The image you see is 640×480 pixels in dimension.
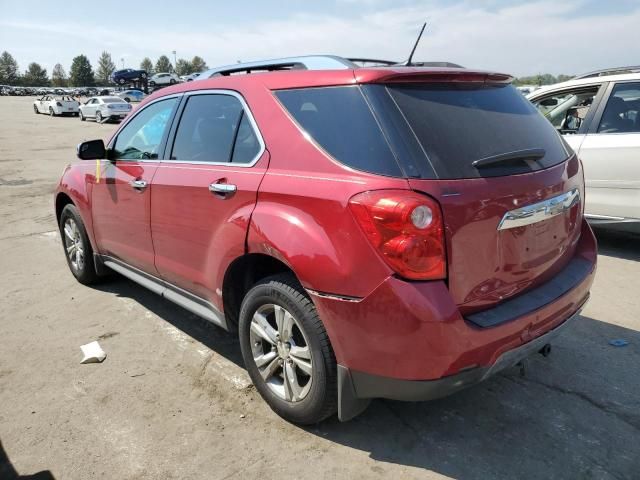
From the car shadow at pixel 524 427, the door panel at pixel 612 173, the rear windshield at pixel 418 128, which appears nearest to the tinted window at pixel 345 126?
the rear windshield at pixel 418 128

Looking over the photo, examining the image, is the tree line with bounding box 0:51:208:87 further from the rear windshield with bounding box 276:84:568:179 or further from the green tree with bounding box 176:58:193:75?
the rear windshield with bounding box 276:84:568:179

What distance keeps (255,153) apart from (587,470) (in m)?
2.22

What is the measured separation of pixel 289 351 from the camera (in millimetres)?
2646

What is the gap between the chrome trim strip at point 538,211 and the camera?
232 cm

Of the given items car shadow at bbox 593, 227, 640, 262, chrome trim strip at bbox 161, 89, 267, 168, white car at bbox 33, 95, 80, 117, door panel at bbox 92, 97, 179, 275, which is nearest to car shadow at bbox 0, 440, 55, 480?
door panel at bbox 92, 97, 179, 275

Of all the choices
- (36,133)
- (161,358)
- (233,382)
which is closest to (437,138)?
(233,382)

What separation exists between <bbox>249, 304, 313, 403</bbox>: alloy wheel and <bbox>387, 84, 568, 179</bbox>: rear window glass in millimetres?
1049

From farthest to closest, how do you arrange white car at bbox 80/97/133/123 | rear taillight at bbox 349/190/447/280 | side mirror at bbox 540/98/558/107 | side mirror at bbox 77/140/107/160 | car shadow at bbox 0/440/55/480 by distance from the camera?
white car at bbox 80/97/133/123
side mirror at bbox 540/98/558/107
side mirror at bbox 77/140/107/160
car shadow at bbox 0/440/55/480
rear taillight at bbox 349/190/447/280

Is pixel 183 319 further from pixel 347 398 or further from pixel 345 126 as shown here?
pixel 345 126

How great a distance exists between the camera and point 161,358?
11.6 ft

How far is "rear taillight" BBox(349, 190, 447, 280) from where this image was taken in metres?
2.09

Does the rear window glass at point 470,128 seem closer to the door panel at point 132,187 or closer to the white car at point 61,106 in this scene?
the door panel at point 132,187

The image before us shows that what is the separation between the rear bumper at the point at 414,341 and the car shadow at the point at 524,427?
462 mm

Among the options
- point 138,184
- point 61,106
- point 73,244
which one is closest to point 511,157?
point 138,184
